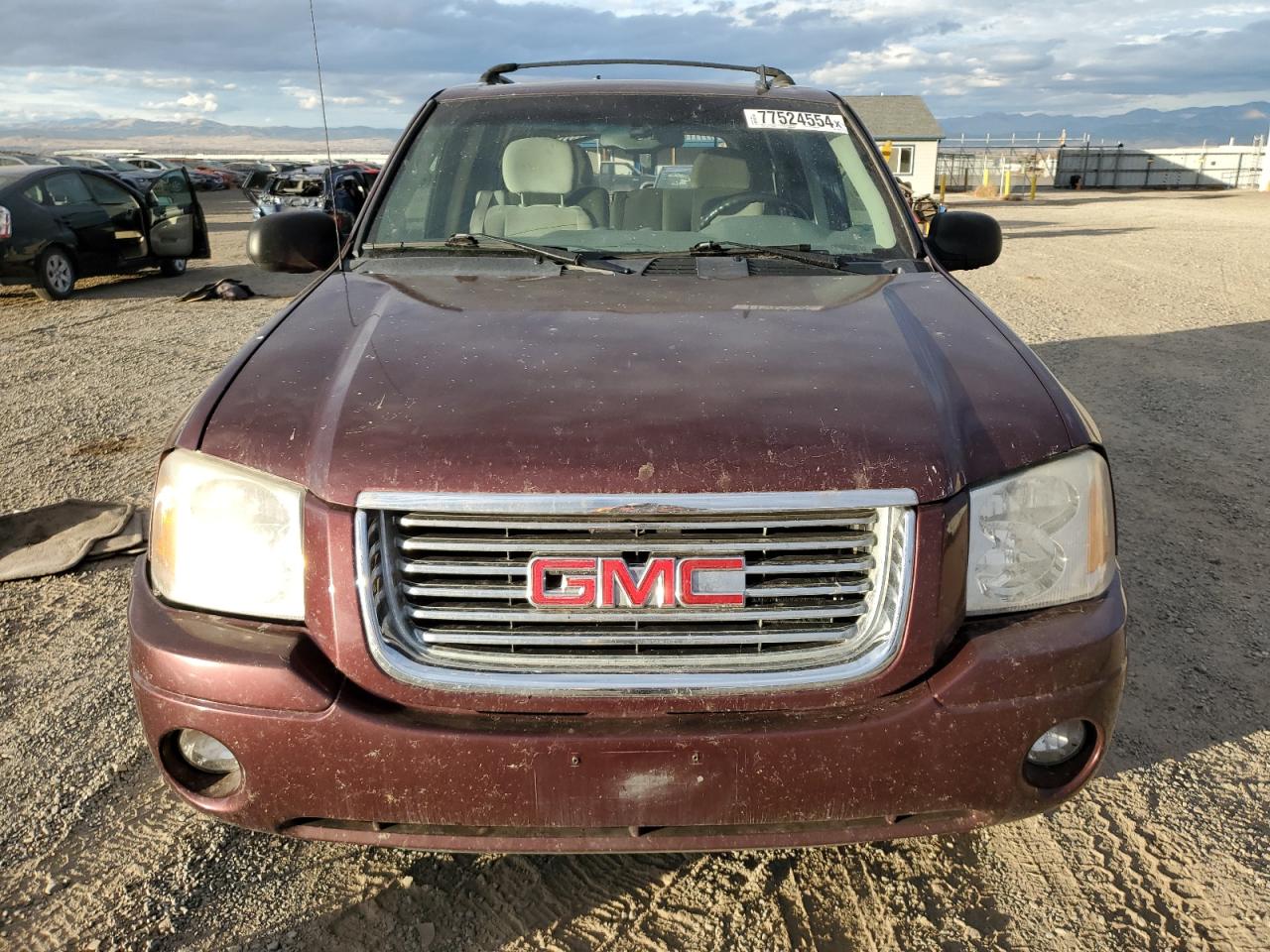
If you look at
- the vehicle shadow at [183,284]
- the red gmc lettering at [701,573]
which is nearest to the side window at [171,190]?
the vehicle shadow at [183,284]

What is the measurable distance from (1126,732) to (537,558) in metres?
2.02

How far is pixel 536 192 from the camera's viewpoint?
342cm

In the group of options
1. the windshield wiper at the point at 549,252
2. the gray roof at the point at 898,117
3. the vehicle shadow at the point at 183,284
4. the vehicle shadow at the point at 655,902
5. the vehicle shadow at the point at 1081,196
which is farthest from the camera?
the gray roof at the point at 898,117

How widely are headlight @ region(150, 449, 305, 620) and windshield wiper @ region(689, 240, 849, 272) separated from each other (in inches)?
62.6

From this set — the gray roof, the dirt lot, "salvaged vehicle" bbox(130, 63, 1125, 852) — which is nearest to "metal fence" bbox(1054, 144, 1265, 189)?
the gray roof

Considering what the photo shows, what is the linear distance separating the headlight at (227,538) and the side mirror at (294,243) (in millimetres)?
1406

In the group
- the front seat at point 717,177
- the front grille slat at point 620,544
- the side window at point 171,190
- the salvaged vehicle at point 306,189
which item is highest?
the front seat at point 717,177

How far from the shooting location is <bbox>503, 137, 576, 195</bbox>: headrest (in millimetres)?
3424

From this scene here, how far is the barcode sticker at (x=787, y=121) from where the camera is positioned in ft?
11.3

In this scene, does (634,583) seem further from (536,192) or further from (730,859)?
(536,192)

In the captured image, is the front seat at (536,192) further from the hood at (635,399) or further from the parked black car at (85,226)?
the parked black car at (85,226)

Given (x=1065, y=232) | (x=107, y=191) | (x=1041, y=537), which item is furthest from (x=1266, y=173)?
(x=1041, y=537)

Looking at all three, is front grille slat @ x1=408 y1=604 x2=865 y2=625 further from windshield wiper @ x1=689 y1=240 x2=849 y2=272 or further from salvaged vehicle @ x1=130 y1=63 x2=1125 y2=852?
windshield wiper @ x1=689 y1=240 x2=849 y2=272

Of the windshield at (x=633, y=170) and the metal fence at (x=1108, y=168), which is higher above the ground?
the windshield at (x=633, y=170)
